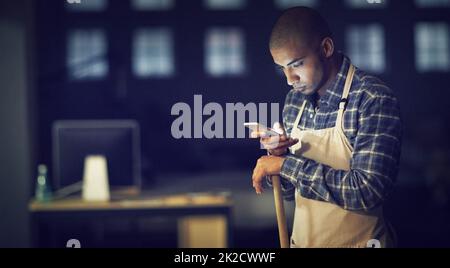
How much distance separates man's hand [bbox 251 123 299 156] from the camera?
2.23 m

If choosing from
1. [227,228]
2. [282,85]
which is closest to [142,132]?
[227,228]

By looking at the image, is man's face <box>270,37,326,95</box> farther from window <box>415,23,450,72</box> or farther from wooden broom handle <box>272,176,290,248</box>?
window <box>415,23,450,72</box>

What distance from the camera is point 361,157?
215 cm

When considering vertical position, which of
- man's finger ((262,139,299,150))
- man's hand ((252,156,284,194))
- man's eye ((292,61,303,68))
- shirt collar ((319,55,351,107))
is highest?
man's eye ((292,61,303,68))

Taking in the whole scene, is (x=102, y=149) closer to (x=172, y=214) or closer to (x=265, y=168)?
(x=172, y=214)

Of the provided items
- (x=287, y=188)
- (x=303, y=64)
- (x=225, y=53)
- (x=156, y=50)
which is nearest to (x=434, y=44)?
(x=303, y=64)

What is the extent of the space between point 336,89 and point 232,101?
1.63 ft

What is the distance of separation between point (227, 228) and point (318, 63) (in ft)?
3.74

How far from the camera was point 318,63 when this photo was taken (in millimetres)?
2303

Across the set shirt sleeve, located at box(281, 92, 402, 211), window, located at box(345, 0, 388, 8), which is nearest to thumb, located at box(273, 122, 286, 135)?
shirt sleeve, located at box(281, 92, 402, 211)

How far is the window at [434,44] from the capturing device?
8.98 ft

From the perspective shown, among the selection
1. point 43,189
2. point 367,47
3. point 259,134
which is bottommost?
point 43,189

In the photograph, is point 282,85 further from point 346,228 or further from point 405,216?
point 405,216

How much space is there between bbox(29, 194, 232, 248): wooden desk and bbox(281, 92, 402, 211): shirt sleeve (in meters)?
0.96
